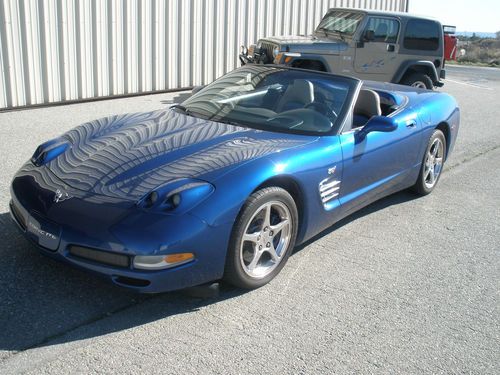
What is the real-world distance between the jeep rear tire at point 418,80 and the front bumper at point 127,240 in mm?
→ 9447

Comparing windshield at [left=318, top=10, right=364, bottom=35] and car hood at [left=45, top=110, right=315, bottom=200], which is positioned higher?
windshield at [left=318, top=10, right=364, bottom=35]

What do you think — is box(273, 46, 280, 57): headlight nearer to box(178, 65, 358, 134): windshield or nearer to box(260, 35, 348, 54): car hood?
box(260, 35, 348, 54): car hood

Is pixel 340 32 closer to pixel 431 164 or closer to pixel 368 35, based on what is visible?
pixel 368 35

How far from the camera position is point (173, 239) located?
3242 mm

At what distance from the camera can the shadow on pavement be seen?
3145 mm

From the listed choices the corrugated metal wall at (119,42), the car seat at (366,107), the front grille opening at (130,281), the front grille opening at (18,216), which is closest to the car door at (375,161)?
the car seat at (366,107)

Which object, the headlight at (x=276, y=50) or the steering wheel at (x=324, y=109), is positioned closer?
the steering wheel at (x=324, y=109)

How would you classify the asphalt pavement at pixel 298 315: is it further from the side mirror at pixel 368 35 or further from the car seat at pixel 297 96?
the side mirror at pixel 368 35

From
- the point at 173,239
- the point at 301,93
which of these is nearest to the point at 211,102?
the point at 301,93

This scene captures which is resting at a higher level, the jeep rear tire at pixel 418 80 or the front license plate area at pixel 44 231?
the front license plate area at pixel 44 231

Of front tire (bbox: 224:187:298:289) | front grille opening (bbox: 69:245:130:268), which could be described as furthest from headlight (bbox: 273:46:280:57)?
front grille opening (bbox: 69:245:130:268)

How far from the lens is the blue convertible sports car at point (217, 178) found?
10.8ft

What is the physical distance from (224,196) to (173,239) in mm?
406

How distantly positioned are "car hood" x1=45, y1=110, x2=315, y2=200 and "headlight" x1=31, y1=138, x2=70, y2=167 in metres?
0.05
